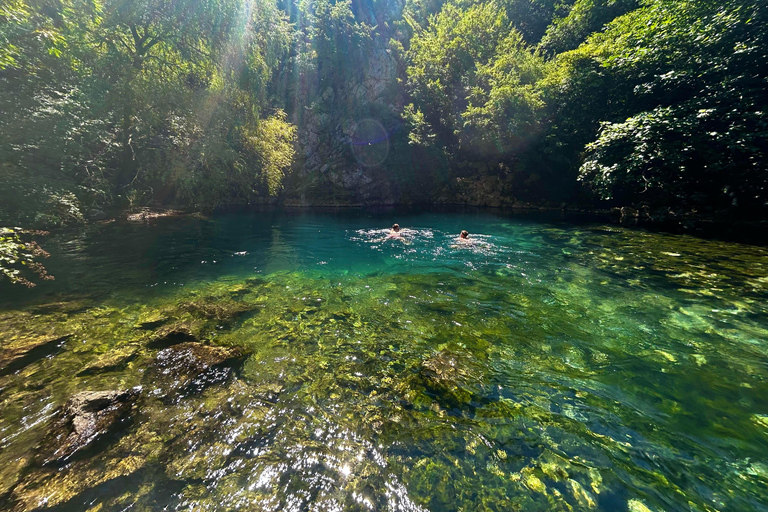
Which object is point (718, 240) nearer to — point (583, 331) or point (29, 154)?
point (583, 331)

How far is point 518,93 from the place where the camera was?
3262 centimetres

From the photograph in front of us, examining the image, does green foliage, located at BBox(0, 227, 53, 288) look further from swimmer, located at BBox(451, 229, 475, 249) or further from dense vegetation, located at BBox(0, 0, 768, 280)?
swimmer, located at BBox(451, 229, 475, 249)

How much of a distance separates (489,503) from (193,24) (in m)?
29.4

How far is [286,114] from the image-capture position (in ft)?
87.6

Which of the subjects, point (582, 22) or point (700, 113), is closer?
point (700, 113)

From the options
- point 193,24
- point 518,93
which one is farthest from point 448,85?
point 193,24

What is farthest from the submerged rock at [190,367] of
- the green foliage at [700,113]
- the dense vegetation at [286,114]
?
the green foliage at [700,113]

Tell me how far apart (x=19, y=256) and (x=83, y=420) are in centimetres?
1111

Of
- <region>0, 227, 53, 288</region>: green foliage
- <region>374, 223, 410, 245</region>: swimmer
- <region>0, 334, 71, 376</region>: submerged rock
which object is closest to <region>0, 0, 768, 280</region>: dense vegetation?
<region>0, 227, 53, 288</region>: green foliage

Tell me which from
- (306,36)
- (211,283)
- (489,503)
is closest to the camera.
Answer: (489,503)

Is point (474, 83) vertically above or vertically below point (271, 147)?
above

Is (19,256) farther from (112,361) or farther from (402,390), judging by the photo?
(402,390)

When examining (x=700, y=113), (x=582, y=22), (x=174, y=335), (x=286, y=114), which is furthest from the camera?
(x=582, y=22)

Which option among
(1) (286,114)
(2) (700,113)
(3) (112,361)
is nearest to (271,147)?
(1) (286,114)
